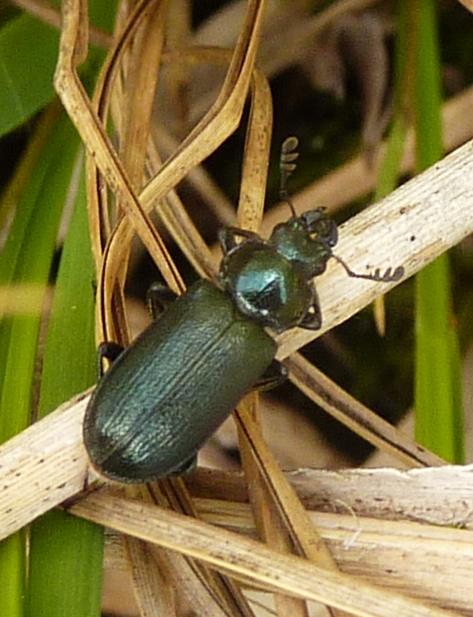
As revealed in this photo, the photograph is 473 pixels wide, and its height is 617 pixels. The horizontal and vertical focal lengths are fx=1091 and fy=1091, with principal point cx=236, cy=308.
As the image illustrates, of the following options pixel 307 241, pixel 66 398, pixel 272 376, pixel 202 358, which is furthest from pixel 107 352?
pixel 307 241

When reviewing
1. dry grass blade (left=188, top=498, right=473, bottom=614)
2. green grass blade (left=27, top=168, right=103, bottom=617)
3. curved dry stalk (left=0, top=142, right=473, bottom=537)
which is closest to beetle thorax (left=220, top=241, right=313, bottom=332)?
curved dry stalk (left=0, top=142, right=473, bottom=537)

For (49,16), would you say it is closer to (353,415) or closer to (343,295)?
(343,295)

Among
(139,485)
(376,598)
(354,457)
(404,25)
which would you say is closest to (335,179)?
(404,25)

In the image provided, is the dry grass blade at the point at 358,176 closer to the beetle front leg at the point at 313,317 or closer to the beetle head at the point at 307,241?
the beetle head at the point at 307,241

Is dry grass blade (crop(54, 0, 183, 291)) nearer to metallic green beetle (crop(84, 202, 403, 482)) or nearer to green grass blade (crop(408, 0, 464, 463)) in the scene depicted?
metallic green beetle (crop(84, 202, 403, 482))

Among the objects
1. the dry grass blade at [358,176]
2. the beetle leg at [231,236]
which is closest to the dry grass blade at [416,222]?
the beetle leg at [231,236]

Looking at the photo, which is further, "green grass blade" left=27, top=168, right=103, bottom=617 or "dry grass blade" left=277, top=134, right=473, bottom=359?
"dry grass blade" left=277, top=134, right=473, bottom=359

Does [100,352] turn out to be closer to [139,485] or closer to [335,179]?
[139,485]
